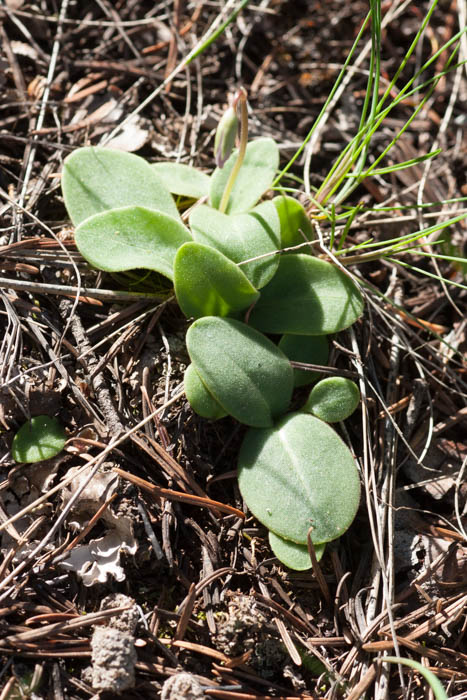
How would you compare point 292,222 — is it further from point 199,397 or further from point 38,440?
point 38,440

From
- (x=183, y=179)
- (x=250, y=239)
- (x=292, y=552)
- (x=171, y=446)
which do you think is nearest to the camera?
(x=292, y=552)

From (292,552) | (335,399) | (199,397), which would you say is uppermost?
(199,397)

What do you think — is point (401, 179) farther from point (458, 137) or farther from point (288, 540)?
point (288, 540)

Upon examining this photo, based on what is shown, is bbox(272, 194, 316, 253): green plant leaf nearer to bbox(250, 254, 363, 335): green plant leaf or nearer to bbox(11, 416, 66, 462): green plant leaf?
bbox(250, 254, 363, 335): green plant leaf

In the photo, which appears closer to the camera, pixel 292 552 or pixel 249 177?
pixel 292 552

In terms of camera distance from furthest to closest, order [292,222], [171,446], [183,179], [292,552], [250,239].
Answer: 1. [183,179]
2. [292,222]
3. [250,239]
4. [171,446]
5. [292,552]

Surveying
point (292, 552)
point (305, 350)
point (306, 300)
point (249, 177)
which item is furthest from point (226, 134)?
point (292, 552)

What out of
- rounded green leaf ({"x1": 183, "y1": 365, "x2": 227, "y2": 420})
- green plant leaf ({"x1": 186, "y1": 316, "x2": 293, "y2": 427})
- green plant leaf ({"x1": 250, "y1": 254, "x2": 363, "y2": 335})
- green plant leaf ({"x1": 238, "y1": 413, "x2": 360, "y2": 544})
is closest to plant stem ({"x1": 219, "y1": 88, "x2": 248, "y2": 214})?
green plant leaf ({"x1": 250, "y1": 254, "x2": 363, "y2": 335})

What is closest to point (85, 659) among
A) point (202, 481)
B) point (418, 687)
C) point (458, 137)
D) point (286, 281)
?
point (202, 481)
